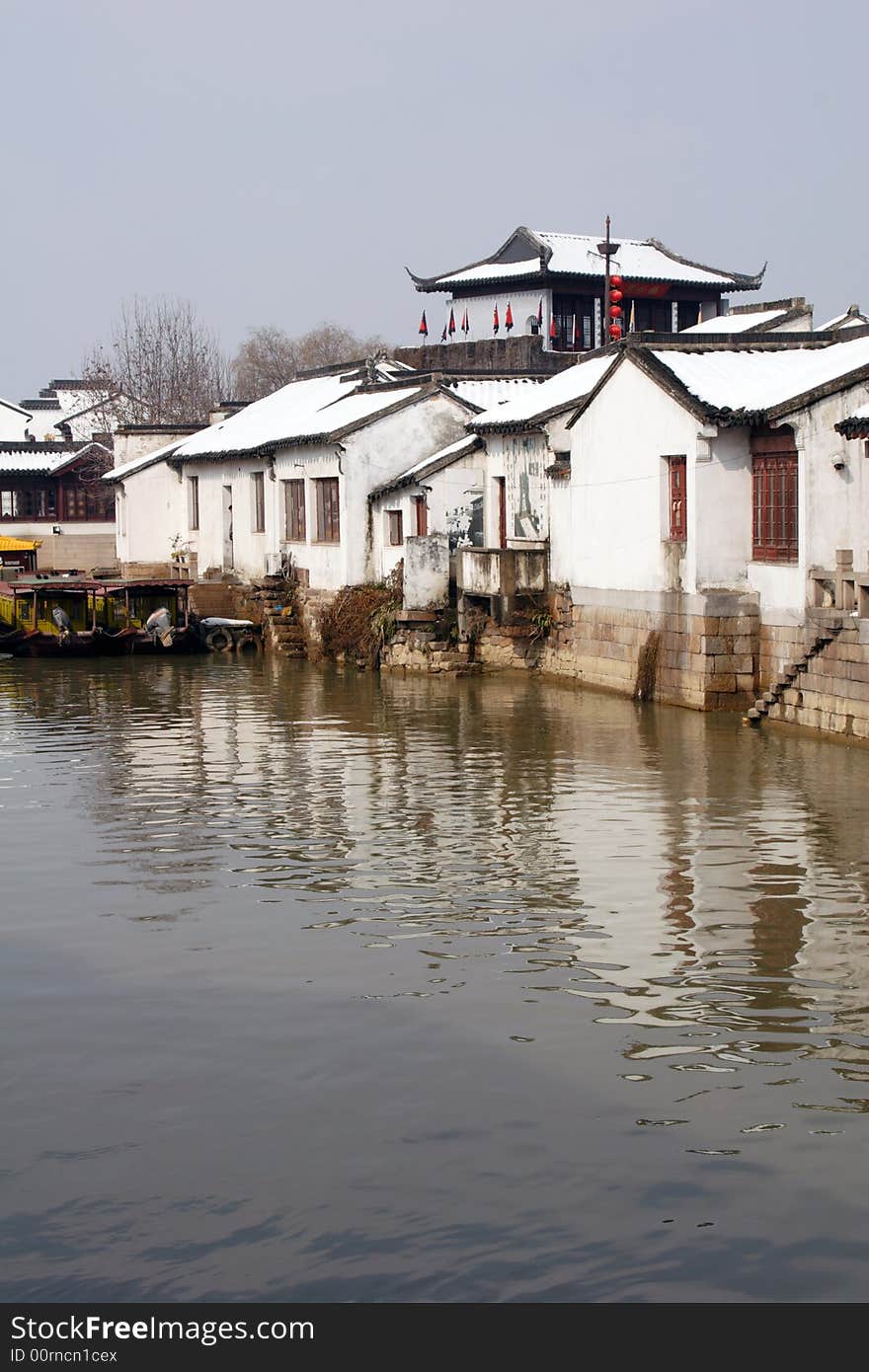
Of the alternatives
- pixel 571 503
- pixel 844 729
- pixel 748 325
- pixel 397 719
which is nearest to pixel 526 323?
pixel 748 325

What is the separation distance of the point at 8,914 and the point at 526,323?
4298 centimetres

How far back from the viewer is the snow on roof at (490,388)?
1416 inches

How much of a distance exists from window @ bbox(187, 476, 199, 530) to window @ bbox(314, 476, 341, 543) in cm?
968

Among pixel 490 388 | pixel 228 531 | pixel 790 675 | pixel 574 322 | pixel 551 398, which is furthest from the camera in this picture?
pixel 574 322

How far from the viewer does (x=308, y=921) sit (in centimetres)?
1183

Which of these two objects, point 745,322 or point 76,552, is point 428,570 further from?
point 76,552

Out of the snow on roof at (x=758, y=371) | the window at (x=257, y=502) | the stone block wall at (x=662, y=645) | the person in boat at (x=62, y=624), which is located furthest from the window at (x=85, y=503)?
the snow on roof at (x=758, y=371)

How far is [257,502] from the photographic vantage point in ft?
134

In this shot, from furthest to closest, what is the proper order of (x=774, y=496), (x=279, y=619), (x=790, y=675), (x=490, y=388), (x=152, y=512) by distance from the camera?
1. (x=152, y=512)
2. (x=279, y=619)
3. (x=490, y=388)
4. (x=774, y=496)
5. (x=790, y=675)

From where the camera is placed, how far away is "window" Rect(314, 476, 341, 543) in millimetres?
35562

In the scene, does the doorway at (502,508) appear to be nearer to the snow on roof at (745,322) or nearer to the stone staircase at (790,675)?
the snow on roof at (745,322)

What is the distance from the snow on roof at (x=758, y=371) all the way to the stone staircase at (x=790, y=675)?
292cm

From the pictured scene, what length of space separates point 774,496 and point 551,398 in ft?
29.9

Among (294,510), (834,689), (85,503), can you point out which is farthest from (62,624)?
(85,503)
